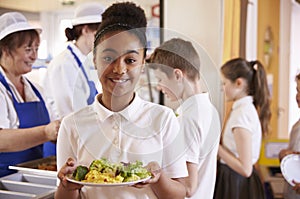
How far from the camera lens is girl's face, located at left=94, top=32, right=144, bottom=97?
0.94m

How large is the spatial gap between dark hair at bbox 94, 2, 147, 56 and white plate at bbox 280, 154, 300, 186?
73 cm

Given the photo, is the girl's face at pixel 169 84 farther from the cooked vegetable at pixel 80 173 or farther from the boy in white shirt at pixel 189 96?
the cooked vegetable at pixel 80 173

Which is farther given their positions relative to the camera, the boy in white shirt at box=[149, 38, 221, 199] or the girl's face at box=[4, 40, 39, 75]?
the girl's face at box=[4, 40, 39, 75]

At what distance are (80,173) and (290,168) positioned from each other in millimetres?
813

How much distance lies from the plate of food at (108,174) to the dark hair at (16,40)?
24.3 inches

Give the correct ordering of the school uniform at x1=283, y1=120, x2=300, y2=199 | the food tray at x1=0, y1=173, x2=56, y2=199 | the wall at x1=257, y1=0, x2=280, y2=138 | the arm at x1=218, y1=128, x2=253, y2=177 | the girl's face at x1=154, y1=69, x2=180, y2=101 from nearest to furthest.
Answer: the girl's face at x1=154, y1=69, x2=180, y2=101 → the food tray at x1=0, y1=173, x2=56, y2=199 → the school uniform at x1=283, y1=120, x2=300, y2=199 → the arm at x1=218, y1=128, x2=253, y2=177 → the wall at x1=257, y1=0, x2=280, y2=138

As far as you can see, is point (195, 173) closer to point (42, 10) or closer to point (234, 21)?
point (42, 10)

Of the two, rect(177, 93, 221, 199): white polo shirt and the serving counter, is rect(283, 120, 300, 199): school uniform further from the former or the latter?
the serving counter

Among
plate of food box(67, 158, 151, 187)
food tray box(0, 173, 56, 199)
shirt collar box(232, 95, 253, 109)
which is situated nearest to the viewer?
plate of food box(67, 158, 151, 187)

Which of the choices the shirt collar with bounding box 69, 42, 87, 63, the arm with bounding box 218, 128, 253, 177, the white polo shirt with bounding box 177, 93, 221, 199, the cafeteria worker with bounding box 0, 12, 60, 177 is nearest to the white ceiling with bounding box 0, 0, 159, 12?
the cafeteria worker with bounding box 0, 12, 60, 177

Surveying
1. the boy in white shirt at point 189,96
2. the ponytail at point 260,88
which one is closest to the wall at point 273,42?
the ponytail at point 260,88

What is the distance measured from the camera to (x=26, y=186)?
52.8 inches

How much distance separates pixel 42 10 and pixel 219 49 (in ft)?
3.68

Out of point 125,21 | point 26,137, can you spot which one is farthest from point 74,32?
point 125,21
